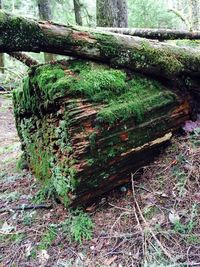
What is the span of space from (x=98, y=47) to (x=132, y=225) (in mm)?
2039

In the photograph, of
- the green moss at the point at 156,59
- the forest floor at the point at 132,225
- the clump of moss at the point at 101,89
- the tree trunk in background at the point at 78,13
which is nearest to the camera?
the forest floor at the point at 132,225

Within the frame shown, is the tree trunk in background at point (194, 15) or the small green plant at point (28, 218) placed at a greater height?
the tree trunk in background at point (194, 15)

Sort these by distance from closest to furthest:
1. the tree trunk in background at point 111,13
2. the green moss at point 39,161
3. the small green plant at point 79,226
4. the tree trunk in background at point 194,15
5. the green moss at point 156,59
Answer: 1. the small green plant at point 79,226
2. the green moss at point 156,59
3. the green moss at point 39,161
4. the tree trunk in background at point 111,13
5. the tree trunk in background at point 194,15

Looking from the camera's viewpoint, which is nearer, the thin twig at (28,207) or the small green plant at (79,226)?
the small green plant at (79,226)

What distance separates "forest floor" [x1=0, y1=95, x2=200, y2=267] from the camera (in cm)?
259

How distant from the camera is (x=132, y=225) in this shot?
2900 mm

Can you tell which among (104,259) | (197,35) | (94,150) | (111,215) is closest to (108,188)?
(111,215)

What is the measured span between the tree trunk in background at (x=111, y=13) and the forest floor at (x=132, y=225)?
4403 millimetres

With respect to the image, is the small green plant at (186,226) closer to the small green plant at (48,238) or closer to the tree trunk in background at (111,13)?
the small green plant at (48,238)

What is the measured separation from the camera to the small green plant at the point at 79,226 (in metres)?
2.92

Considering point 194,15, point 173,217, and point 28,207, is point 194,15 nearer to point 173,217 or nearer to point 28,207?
point 173,217

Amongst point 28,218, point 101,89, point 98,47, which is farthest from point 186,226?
point 98,47

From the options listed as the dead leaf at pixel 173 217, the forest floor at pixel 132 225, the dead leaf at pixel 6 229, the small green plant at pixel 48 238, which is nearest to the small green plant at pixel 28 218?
the forest floor at pixel 132 225

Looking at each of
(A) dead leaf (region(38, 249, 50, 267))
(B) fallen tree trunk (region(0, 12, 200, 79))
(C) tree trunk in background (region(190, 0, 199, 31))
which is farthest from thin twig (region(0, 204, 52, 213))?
(C) tree trunk in background (region(190, 0, 199, 31))
